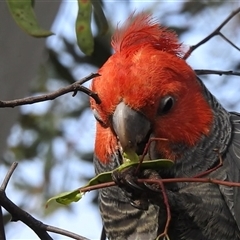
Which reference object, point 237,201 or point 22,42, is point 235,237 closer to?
point 237,201

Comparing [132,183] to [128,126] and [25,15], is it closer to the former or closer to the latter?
[128,126]

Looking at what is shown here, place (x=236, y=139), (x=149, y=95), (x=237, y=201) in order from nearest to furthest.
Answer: (x=149, y=95)
(x=237, y=201)
(x=236, y=139)

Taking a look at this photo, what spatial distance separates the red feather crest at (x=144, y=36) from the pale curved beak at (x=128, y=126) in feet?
0.78

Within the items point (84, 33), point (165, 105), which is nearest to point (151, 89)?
point (165, 105)

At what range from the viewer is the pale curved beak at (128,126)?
1307 mm

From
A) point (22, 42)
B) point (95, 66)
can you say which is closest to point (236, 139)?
point (22, 42)

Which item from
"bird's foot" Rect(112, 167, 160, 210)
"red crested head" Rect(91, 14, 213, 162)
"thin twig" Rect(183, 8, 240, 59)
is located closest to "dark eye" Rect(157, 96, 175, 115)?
"red crested head" Rect(91, 14, 213, 162)

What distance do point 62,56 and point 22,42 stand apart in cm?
91

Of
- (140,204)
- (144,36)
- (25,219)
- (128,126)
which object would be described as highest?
(144,36)

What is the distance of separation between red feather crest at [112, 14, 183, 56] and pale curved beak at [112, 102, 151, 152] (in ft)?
0.78

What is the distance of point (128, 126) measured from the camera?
130cm

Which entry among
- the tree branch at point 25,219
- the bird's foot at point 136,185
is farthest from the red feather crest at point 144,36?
the tree branch at point 25,219

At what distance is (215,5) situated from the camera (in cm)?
376

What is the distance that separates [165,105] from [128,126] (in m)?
0.16
